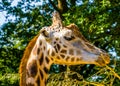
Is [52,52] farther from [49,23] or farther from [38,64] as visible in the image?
[49,23]

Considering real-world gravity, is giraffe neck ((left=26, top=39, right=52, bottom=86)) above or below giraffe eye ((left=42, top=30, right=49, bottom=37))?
below

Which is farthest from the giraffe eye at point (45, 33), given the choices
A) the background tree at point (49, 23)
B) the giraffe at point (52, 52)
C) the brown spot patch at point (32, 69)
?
the background tree at point (49, 23)

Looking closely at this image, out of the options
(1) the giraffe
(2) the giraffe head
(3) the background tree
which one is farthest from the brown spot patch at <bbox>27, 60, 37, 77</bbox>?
(3) the background tree

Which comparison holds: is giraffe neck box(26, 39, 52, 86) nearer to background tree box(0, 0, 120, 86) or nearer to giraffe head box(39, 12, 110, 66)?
giraffe head box(39, 12, 110, 66)

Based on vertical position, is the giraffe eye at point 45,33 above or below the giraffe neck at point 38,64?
above

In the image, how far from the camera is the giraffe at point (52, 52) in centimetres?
395

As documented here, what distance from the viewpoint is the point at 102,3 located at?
12.3 metres

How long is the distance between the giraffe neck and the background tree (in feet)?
25.4

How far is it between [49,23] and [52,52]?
9838mm

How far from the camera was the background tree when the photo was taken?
1202cm

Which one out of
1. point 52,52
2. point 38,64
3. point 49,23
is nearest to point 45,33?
point 52,52

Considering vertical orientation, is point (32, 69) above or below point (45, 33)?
below

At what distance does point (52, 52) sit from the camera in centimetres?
401

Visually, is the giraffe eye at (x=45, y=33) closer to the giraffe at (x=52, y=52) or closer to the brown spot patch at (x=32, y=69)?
the giraffe at (x=52, y=52)
